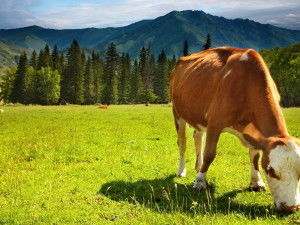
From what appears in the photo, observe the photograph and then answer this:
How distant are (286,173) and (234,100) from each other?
2.18m

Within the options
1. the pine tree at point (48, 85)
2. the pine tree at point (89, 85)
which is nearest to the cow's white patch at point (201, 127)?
the pine tree at point (48, 85)

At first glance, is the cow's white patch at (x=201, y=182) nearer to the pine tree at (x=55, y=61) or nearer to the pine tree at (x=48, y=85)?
the pine tree at (x=48, y=85)

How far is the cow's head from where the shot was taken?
6.39 meters

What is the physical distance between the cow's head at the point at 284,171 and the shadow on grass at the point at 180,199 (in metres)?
0.36

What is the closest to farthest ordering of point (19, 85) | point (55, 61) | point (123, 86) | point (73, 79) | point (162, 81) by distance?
point (19, 85) < point (73, 79) < point (55, 61) < point (123, 86) < point (162, 81)

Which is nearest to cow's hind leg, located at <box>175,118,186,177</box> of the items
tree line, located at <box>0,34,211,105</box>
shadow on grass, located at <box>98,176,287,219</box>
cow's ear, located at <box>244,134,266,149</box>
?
shadow on grass, located at <box>98,176,287,219</box>

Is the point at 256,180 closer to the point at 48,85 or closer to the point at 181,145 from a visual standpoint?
the point at 181,145

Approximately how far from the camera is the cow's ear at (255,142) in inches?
278

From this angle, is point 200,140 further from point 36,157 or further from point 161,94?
point 161,94

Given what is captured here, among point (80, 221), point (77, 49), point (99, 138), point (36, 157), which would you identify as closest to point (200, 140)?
point (80, 221)

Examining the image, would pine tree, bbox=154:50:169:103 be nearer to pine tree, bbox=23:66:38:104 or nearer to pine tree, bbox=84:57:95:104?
pine tree, bbox=84:57:95:104

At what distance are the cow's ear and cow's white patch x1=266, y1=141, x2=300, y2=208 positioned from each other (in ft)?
1.31

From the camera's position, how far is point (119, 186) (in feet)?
32.9

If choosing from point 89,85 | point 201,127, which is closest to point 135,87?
point 89,85
